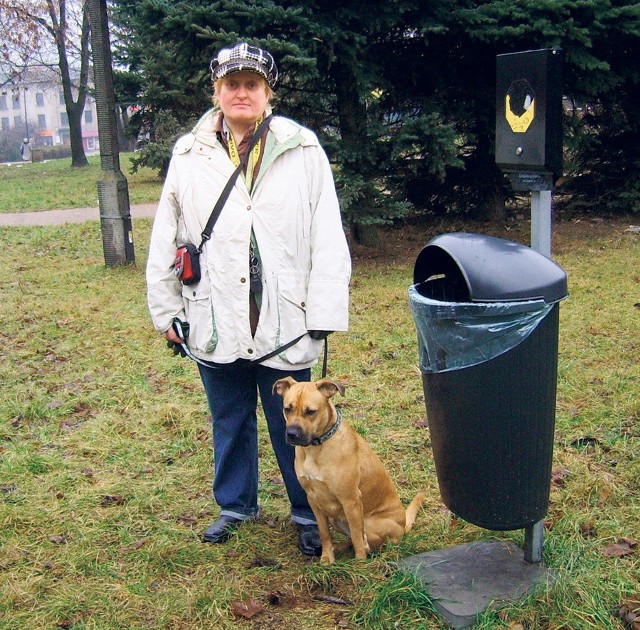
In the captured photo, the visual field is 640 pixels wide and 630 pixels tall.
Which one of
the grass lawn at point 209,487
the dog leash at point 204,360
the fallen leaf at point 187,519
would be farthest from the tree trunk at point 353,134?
the dog leash at point 204,360

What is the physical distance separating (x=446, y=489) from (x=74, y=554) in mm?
1769

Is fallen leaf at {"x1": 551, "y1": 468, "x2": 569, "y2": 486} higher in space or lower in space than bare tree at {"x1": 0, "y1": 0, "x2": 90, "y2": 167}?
lower

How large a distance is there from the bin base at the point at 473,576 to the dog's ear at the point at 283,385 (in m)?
0.88

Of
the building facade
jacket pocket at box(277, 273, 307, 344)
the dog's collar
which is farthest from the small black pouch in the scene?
the building facade

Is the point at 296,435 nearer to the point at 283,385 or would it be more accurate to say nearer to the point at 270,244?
the point at 283,385

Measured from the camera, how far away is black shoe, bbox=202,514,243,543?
3857mm

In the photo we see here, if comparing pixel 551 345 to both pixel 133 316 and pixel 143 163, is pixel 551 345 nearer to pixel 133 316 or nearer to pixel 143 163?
pixel 133 316

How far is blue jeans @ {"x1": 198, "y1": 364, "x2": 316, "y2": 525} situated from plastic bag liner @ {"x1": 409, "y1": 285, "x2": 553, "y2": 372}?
33.2 inches

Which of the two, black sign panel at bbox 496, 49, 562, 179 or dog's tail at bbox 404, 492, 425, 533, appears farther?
dog's tail at bbox 404, 492, 425, 533

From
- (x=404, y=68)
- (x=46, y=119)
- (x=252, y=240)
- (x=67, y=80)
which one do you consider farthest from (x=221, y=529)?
(x=46, y=119)

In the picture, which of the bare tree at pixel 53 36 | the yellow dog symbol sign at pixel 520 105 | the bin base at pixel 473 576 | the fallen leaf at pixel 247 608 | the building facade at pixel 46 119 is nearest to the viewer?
the yellow dog symbol sign at pixel 520 105

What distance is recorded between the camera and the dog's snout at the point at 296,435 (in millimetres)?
3324

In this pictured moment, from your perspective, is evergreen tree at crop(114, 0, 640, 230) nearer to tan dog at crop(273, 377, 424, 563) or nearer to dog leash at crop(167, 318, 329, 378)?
dog leash at crop(167, 318, 329, 378)

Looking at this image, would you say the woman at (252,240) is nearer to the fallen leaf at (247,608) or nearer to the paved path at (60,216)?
the fallen leaf at (247,608)
